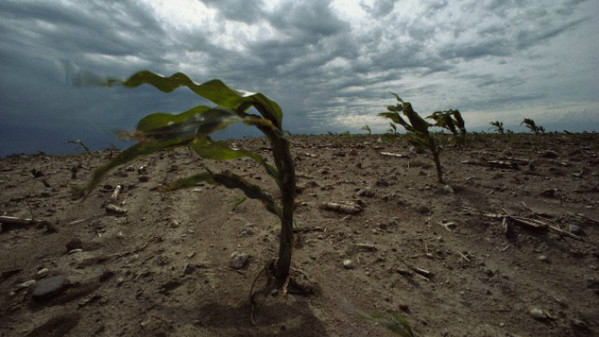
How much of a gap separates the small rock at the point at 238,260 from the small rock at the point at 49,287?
99 cm

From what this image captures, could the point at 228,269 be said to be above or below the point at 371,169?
below

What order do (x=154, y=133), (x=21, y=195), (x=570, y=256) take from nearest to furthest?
(x=154, y=133)
(x=570, y=256)
(x=21, y=195)

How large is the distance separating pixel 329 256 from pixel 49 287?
5.67ft

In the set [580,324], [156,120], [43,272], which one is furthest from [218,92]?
[580,324]

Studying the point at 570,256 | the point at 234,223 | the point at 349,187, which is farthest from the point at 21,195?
the point at 570,256

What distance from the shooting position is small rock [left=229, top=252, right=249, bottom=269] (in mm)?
1925

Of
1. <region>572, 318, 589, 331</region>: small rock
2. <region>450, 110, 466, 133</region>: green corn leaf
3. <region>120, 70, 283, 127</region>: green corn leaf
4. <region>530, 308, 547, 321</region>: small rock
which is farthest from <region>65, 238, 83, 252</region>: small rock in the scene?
<region>450, 110, 466, 133</region>: green corn leaf

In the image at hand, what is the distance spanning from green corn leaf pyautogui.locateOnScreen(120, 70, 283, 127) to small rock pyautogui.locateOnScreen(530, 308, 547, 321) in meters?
1.76

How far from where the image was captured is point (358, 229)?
247 cm

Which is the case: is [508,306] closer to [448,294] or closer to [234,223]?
[448,294]

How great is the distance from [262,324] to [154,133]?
1024 millimetres

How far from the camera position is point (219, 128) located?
1.13 m

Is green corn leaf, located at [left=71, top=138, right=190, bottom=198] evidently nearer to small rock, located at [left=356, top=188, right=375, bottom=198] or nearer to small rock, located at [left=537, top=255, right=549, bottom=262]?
small rock, located at [left=356, top=188, right=375, bottom=198]

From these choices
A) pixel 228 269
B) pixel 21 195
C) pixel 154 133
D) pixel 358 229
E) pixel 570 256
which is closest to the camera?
pixel 154 133
